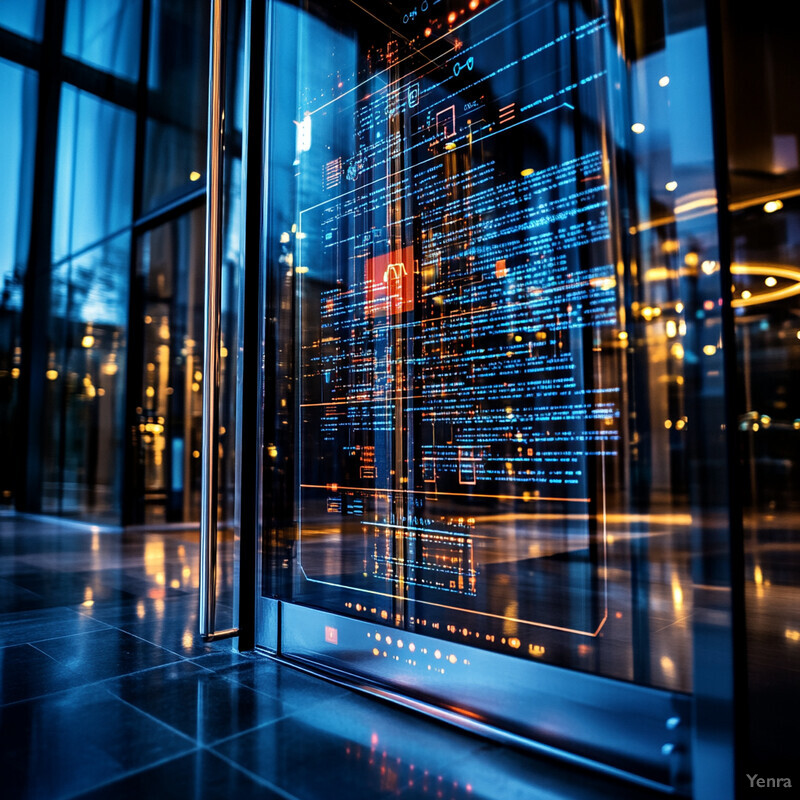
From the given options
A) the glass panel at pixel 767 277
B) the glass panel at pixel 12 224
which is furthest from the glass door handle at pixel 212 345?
the glass panel at pixel 12 224

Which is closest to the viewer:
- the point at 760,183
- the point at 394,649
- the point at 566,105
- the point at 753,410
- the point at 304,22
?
the point at 566,105

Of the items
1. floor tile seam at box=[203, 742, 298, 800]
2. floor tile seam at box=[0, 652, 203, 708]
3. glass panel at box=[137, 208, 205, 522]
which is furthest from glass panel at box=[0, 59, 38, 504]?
floor tile seam at box=[203, 742, 298, 800]

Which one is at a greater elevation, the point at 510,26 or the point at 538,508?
the point at 510,26

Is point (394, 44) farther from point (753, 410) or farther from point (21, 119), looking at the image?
point (21, 119)

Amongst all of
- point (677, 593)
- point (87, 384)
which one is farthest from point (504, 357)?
point (87, 384)

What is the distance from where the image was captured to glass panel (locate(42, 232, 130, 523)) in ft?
20.7

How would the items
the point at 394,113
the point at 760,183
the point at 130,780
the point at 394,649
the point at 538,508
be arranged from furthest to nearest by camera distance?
the point at 760,183, the point at 394,113, the point at 394,649, the point at 538,508, the point at 130,780

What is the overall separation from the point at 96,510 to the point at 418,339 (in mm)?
5862

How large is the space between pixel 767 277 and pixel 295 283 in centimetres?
625

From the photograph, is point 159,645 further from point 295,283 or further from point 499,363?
point 499,363

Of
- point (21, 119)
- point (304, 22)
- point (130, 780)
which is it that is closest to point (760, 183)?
point (304, 22)

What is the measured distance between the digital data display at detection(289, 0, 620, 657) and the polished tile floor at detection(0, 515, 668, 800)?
11.0 inches

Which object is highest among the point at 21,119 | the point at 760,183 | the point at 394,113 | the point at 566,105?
the point at 21,119

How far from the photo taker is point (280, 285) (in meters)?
2.33
